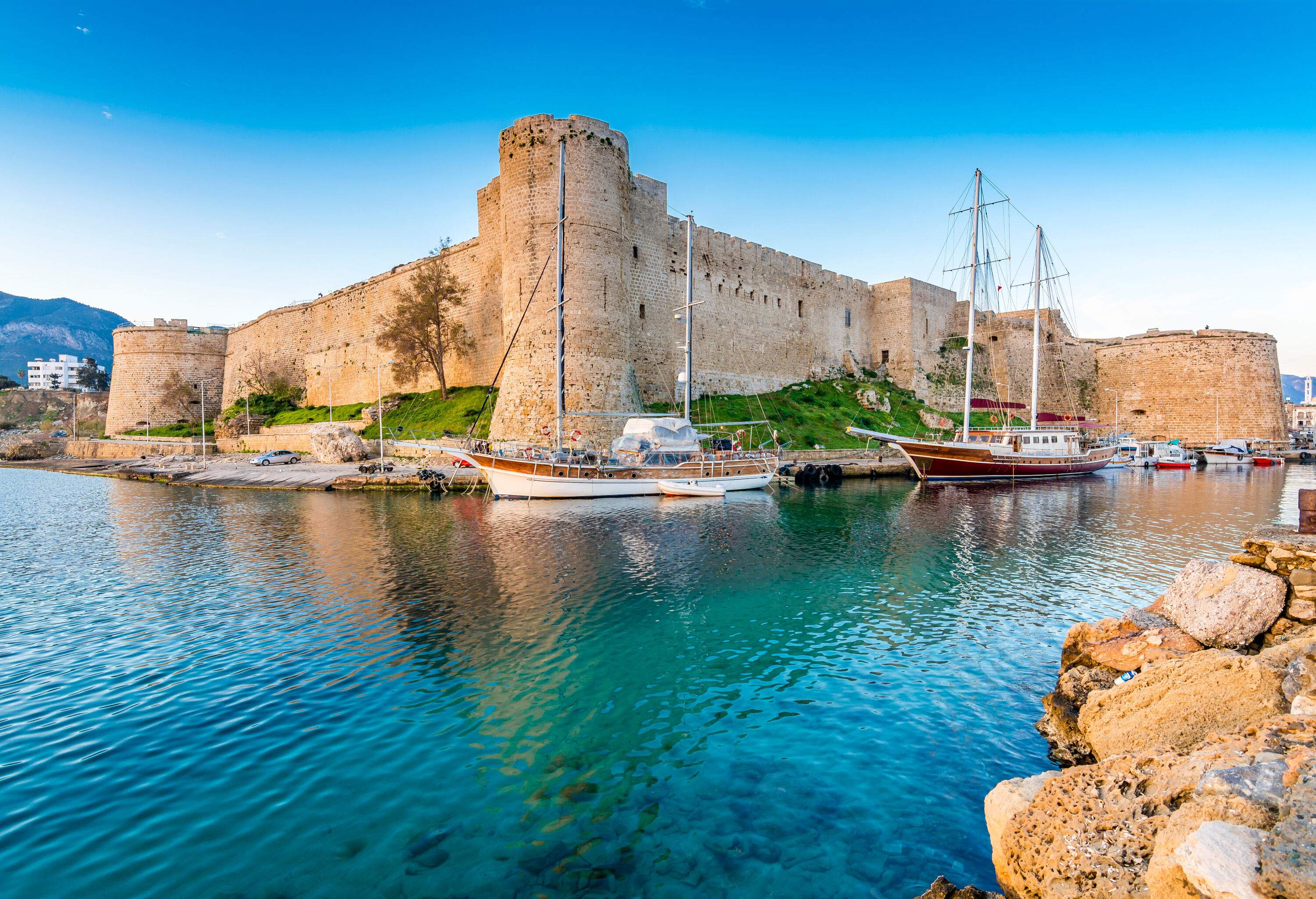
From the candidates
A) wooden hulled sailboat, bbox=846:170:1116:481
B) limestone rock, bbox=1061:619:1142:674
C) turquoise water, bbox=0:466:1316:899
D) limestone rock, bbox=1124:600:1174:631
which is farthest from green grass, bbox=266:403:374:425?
limestone rock, bbox=1124:600:1174:631

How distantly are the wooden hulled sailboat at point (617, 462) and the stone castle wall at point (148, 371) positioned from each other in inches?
1512

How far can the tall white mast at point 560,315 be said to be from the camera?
2191cm

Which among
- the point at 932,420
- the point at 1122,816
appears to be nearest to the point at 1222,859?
the point at 1122,816

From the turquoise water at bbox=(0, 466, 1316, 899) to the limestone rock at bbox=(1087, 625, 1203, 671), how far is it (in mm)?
742

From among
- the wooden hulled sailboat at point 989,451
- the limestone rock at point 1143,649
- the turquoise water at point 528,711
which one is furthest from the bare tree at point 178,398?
the limestone rock at point 1143,649

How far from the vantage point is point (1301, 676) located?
4.21m

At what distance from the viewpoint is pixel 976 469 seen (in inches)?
1046

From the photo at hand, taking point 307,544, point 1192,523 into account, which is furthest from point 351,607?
point 1192,523

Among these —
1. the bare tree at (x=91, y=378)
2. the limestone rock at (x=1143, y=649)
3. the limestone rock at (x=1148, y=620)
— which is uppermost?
the bare tree at (x=91, y=378)

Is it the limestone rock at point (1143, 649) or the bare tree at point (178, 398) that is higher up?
the bare tree at point (178, 398)

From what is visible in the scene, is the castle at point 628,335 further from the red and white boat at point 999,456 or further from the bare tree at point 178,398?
the red and white boat at point 999,456

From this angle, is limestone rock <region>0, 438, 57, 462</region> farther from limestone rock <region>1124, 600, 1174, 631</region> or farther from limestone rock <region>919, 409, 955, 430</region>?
limestone rock <region>1124, 600, 1174, 631</region>

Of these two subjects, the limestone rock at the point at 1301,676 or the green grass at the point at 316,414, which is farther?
the green grass at the point at 316,414

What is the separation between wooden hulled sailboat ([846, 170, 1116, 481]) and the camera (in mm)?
26062
